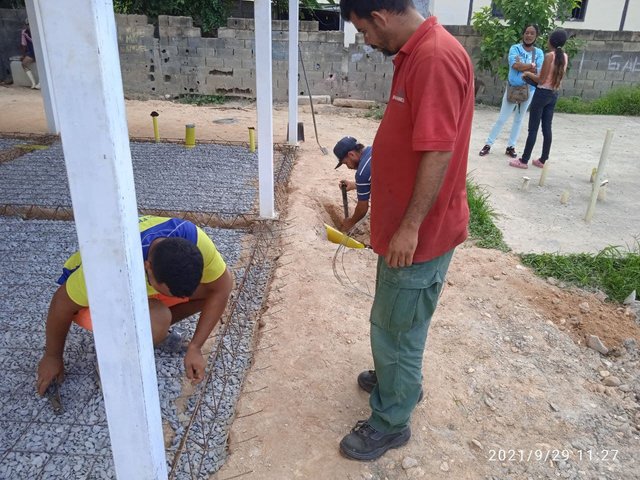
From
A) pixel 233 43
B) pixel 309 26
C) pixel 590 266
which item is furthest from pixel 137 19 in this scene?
pixel 590 266

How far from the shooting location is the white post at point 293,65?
5.37 m

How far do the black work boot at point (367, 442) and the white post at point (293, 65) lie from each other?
4489mm

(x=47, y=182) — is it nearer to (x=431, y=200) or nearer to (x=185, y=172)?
(x=185, y=172)

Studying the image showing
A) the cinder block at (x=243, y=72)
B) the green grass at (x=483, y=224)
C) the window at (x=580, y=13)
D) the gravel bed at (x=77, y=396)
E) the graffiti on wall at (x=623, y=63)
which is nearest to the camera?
the gravel bed at (x=77, y=396)

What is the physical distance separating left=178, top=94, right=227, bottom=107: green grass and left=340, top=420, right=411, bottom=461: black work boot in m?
8.90

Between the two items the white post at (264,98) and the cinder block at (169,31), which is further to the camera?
the cinder block at (169,31)

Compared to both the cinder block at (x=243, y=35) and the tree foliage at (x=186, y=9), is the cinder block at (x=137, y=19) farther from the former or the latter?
the cinder block at (x=243, y=35)

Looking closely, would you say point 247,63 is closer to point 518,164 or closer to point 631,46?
point 518,164

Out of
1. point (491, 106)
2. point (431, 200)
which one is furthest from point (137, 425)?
point (491, 106)

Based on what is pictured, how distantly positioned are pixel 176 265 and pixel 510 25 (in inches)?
385

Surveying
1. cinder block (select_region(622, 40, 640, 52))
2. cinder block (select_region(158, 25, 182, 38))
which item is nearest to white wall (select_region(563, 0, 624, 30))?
cinder block (select_region(622, 40, 640, 52))

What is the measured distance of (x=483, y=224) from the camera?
175 inches

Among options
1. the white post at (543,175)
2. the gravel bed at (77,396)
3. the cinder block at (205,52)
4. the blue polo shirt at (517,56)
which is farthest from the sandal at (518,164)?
the cinder block at (205,52)

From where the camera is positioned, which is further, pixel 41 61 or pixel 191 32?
pixel 191 32
